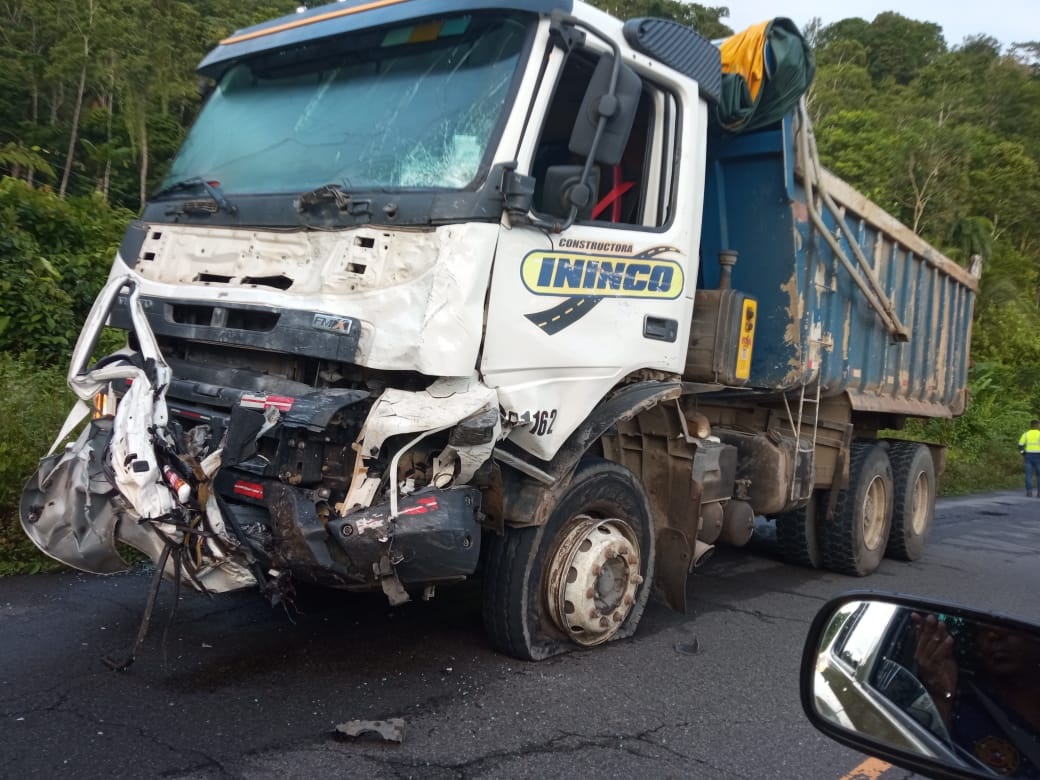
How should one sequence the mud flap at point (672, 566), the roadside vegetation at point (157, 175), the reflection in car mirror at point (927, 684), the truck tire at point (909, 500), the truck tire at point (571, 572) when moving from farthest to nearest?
the roadside vegetation at point (157, 175), the truck tire at point (909, 500), the mud flap at point (672, 566), the truck tire at point (571, 572), the reflection in car mirror at point (927, 684)

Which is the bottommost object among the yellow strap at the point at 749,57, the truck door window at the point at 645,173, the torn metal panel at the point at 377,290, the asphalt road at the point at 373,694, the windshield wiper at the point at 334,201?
the asphalt road at the point at 373,694

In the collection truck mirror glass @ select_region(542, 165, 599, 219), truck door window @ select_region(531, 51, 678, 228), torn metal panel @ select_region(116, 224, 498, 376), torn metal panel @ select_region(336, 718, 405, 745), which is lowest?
torn metal panel @ select_region(336, 718, 405, 745)

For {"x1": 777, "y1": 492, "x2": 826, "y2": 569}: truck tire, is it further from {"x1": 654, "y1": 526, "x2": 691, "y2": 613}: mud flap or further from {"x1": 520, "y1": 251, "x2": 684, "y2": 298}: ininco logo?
{"x1": 520, "y1": 251, "x2": 684, "y2": 298}: ininco logo

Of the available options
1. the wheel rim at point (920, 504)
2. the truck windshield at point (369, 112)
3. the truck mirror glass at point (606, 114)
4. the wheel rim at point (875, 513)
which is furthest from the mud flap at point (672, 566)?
the wheel rim at point (920, 504)

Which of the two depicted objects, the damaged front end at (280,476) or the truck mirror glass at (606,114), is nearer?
the damaged front end at (280,476)

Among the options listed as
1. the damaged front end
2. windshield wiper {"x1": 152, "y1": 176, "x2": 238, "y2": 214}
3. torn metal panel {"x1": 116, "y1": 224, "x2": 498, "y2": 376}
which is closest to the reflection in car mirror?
the damaged front end

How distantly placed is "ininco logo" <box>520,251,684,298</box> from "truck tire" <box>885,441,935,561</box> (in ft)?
13.6

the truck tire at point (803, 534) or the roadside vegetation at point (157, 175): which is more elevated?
the roadside vegetation at point (157, 175)

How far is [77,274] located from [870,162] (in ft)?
97.0

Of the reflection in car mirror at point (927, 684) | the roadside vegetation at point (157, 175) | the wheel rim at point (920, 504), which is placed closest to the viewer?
the reflection in car mirror at point (927, 684)

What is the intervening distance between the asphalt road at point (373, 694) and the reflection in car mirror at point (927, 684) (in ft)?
3.67

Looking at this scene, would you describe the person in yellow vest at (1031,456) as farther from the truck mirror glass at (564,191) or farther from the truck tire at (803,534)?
the truck mirror glass at (564,191)

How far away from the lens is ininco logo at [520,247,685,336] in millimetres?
3887

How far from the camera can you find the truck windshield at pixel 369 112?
383 centimetres
